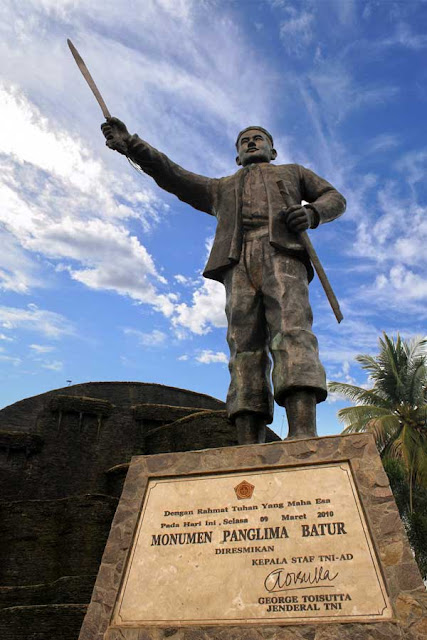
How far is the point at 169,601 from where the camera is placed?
2586 millimetres

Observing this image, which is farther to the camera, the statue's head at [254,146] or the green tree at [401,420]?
the green tree at [401,420]

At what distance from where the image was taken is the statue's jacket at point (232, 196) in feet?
14.0

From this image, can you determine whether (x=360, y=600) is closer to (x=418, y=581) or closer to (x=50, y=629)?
(x=418, y=581)

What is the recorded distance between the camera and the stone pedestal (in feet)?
7.80

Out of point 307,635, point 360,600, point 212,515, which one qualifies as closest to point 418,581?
point 360,600

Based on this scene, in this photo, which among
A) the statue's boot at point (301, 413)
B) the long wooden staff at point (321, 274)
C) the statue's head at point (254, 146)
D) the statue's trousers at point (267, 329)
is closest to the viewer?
the statue's boot at point (301, 413)

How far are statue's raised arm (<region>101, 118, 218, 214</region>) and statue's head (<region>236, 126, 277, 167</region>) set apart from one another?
1.17 ft

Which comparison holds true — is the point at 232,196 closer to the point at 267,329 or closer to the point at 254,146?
the point at 254,146

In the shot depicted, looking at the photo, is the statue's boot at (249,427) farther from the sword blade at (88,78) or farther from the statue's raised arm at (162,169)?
the sword blade at (88,78)

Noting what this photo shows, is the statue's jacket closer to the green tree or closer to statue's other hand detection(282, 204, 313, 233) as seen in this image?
statue's other hand detection(282, 204, 313, 233)

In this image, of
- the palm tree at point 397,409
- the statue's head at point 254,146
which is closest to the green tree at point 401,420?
the palm tree at point 397,409

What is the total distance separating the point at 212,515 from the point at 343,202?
112 inches

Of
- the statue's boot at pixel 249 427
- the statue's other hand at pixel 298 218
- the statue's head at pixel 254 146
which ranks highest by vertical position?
the statue's head at pixel 254 146
